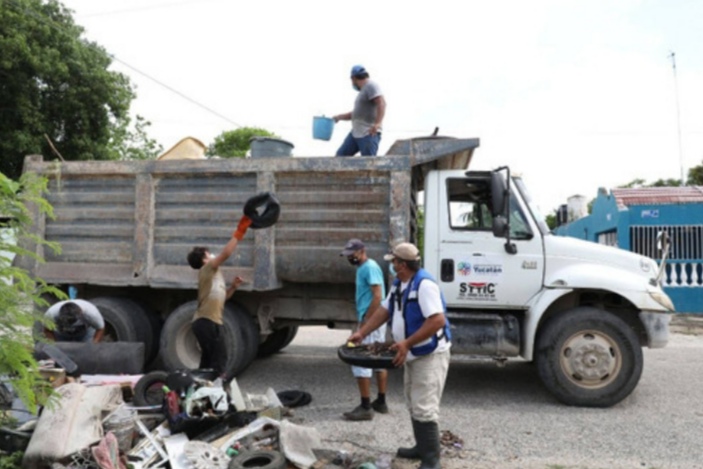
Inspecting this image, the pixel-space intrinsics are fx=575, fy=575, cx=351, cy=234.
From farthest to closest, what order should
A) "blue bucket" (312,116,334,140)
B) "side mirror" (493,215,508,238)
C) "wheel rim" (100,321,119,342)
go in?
"blue bucket" (312,116,334,140), "wheel rim" (100,321,119,342), "side mirror" (493,215,508,238)

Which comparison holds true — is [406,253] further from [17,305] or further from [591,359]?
[591,359]

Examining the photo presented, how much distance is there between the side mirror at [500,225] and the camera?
5297 mm

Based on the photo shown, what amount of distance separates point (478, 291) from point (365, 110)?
2.29 meters

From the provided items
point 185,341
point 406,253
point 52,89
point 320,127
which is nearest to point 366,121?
point 320,127

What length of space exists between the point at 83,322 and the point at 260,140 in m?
2.54

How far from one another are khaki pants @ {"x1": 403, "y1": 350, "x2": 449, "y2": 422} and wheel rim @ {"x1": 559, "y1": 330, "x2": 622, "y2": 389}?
6.78 ft

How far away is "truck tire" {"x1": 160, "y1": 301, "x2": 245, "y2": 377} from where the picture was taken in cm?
578

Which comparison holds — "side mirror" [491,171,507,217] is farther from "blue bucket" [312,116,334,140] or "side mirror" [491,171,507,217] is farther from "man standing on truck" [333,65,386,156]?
"blue bucket" [312,116,334,140]

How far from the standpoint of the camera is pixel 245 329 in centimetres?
592

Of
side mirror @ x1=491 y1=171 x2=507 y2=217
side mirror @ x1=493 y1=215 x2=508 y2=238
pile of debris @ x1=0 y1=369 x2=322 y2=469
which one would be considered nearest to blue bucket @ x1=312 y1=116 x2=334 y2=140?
side mirror @ x1=491 y1=171 x2=507 y2=217

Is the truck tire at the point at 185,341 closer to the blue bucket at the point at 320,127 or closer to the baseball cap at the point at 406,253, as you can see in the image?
the blue bucket at the point at 320,127

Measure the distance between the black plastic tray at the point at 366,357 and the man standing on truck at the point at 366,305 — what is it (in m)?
0.74

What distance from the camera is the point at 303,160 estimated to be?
577 cm

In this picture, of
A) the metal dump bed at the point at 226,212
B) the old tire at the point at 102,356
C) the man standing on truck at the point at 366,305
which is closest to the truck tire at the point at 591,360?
the man standing on truck at the point at 366,305
